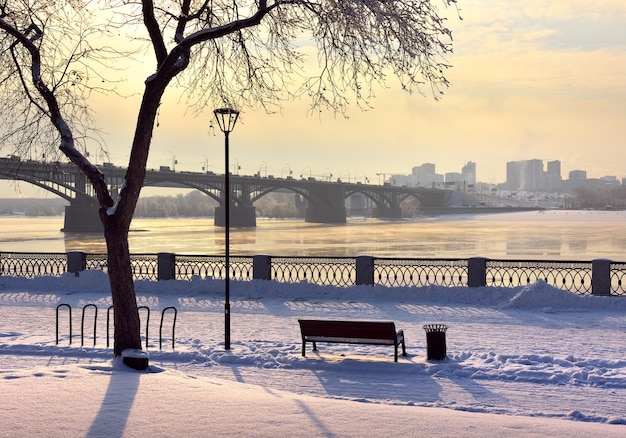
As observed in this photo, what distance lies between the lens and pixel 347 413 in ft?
24.5

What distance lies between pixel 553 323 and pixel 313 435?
1043 cm

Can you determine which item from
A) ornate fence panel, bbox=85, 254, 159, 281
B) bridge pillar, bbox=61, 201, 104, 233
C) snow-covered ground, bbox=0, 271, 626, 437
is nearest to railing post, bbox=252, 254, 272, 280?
snow-covered ground, bbox=0, 271, 626, 437

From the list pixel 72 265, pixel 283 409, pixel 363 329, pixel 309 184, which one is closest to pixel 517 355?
pixel 363 329

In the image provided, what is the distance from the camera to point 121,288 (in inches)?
448

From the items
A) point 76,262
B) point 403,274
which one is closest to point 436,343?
point 403,274

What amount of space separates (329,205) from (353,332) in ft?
334

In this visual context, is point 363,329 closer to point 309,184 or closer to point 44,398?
point 44,398

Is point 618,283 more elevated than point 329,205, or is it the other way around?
point 329,205

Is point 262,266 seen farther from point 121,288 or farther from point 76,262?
point 121,288

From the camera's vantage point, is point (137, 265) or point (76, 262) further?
point (137, 265)

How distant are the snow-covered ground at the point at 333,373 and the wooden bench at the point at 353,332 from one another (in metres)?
0.36

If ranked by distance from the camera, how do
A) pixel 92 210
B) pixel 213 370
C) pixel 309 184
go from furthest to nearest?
1. pixel 309 184
2. pixel 92 210
3. pixel 213 370

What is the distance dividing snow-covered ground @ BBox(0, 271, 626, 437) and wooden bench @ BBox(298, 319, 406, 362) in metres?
0.36

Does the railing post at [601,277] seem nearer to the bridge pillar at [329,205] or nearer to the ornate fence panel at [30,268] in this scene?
the ornate fence panel at [30,268]
